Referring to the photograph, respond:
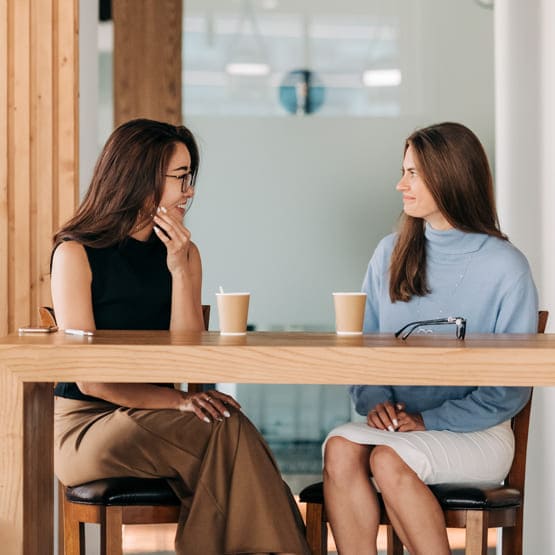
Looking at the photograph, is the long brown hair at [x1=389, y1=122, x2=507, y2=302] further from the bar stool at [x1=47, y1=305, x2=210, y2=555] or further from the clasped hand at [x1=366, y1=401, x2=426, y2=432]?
the bar stool at [x1=47, y1=305, x2=210, y2=555]

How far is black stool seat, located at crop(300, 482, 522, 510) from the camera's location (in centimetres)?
209

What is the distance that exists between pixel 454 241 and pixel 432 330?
0.23m

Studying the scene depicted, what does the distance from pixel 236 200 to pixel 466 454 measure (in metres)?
1.96

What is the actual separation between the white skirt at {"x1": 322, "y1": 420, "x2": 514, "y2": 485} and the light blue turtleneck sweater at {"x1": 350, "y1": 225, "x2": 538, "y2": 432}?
0.04 meters

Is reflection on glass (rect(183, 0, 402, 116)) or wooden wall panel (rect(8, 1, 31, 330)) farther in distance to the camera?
reflection on glass (rect(183, 0, 402, 116))

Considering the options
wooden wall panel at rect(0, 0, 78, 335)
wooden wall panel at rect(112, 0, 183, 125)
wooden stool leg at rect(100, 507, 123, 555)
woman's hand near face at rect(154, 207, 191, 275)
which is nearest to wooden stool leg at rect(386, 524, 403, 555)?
wooden stool leg at rect(100, 507, 123, 555)

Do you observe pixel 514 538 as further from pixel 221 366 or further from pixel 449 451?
pixel 221 366

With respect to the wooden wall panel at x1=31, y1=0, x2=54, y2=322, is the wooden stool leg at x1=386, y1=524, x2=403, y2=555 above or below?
below

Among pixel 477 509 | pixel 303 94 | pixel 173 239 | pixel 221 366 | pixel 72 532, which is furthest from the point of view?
pixel 303 94

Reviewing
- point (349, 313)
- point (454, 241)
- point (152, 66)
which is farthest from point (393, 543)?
point (152, 66)

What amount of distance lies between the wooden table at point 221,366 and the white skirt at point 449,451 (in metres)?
0.38

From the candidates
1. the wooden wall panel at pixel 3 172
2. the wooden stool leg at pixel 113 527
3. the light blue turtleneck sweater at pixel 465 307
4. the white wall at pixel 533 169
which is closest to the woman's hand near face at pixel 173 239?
the light blue turtleneck sweater at pixel 465 307

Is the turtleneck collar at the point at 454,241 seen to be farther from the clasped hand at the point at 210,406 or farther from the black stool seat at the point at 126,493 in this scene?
the black stool seat at the point at 126,493

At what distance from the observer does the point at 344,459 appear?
84.7 inches
